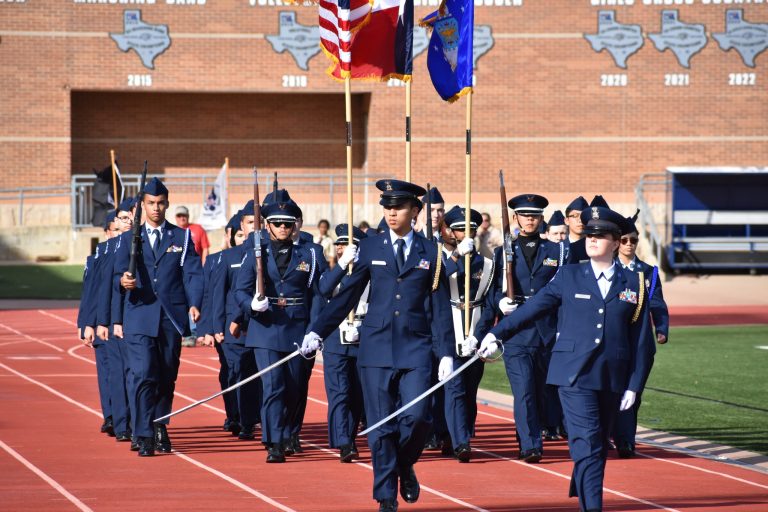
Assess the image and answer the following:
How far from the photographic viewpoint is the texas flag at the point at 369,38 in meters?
11.6

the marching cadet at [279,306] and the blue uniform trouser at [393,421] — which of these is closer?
the blue uniform trouser at [393,421]

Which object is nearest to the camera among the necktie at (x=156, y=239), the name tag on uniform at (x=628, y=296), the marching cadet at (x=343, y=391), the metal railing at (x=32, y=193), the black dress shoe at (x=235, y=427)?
the name tag on uniform at (x=628, y=296)

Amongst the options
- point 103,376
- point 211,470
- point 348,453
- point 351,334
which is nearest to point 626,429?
point 348,453

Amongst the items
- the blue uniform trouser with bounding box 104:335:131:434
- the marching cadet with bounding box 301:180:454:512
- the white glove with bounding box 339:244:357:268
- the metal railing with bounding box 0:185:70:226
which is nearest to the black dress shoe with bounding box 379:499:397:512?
the marching cadet with bounding box 301:180:454:512

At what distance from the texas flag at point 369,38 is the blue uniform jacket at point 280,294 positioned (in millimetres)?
1643

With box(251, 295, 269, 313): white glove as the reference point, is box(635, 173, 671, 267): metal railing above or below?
above

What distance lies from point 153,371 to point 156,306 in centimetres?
52

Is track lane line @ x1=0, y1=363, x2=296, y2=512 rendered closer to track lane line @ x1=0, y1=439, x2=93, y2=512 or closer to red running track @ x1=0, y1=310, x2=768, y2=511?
red running track @ x1=0, y1=310, x2=768, y2=511

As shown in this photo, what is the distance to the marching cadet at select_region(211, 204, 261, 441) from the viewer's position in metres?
11.9

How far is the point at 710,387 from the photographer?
16.2m

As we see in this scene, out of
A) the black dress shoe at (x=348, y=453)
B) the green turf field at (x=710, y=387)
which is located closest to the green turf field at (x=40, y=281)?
the green turf field at (x=710, y=387)

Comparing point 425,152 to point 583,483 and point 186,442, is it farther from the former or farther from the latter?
point 583,483

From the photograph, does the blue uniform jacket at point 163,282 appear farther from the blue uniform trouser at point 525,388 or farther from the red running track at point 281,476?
the blue uniform trouser at point 525,388

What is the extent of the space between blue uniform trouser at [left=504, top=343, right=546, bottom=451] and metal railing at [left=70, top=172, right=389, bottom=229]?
883 inches
